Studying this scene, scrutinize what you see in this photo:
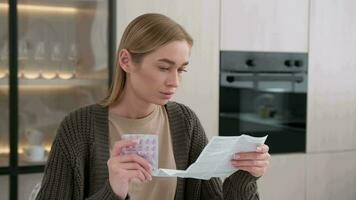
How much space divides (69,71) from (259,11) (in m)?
1.11

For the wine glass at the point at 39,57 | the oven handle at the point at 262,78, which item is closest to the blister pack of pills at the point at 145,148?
the wine glass at the point at 39,57

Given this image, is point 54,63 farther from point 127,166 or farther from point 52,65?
point 127,166

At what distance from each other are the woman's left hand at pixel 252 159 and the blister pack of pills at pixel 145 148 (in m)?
0.21

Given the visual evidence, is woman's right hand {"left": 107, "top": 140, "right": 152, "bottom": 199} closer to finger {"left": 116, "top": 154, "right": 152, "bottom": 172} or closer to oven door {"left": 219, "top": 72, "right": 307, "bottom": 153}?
finger {"left": 116, "top": 154, "right": 152, "bottom": 172}

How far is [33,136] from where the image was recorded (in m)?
2.41

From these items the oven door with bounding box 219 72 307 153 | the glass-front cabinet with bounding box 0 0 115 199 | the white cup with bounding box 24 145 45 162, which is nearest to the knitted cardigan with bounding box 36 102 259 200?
the glass-front cabinet with bounding box 0 0 115 199

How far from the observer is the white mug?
2406 mm

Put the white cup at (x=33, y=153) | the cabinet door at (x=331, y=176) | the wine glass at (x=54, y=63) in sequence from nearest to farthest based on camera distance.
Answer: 1. the white cup at (x=33, y=153)
2. the wine glass at (x=54, y=63)
3. the cabinet door at (x=331, y=176)

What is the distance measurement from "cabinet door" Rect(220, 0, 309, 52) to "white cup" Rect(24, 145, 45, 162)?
1.11 metres

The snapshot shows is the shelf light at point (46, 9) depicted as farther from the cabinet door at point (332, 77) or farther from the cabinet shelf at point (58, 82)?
the cabinet door at point (332, 77)

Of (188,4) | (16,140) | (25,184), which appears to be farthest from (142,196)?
(188,4)

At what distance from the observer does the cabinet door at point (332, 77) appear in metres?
2.93

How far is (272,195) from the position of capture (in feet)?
9.39

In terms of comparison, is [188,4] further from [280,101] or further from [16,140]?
[16,140]
